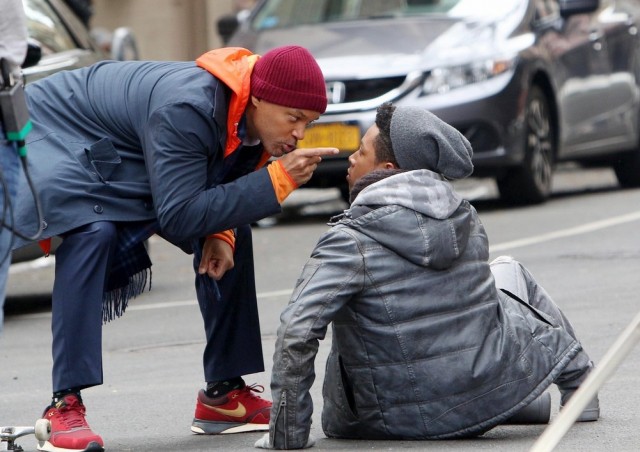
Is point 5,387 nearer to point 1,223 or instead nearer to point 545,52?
point 1,223

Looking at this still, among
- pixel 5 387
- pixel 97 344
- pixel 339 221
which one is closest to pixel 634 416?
pixel 339 221

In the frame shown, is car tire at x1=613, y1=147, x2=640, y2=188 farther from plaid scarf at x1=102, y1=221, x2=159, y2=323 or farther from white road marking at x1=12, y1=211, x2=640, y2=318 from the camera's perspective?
plaid scarf at x1=102, y1=221, x2=159, y2=323

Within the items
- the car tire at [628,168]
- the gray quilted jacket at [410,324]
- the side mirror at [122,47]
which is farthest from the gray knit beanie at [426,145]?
the car tire at [628,168]

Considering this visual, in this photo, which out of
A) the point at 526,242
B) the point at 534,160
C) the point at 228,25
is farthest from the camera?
the point at 228,25

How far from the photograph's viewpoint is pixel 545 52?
1110cm

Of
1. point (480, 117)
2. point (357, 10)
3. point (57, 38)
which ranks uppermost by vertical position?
point (57, 38)

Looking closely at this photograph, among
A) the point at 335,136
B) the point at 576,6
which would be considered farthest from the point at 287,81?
the point at 576,6

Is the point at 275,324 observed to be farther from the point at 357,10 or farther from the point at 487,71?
the point at 357,10

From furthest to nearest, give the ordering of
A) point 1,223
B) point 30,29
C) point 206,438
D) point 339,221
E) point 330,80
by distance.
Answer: point 330,80 < point 30,29 < point 206,438 < point 339,221 < point 1,223

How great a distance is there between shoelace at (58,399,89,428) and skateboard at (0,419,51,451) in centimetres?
9

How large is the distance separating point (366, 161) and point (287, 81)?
0.31m

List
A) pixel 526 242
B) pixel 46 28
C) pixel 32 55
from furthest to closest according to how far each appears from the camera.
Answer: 1. pixel 526 242
2. pixel 46 28
3. pixel 32 55

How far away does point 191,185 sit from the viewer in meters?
4.51

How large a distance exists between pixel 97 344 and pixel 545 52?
7.00 metres
